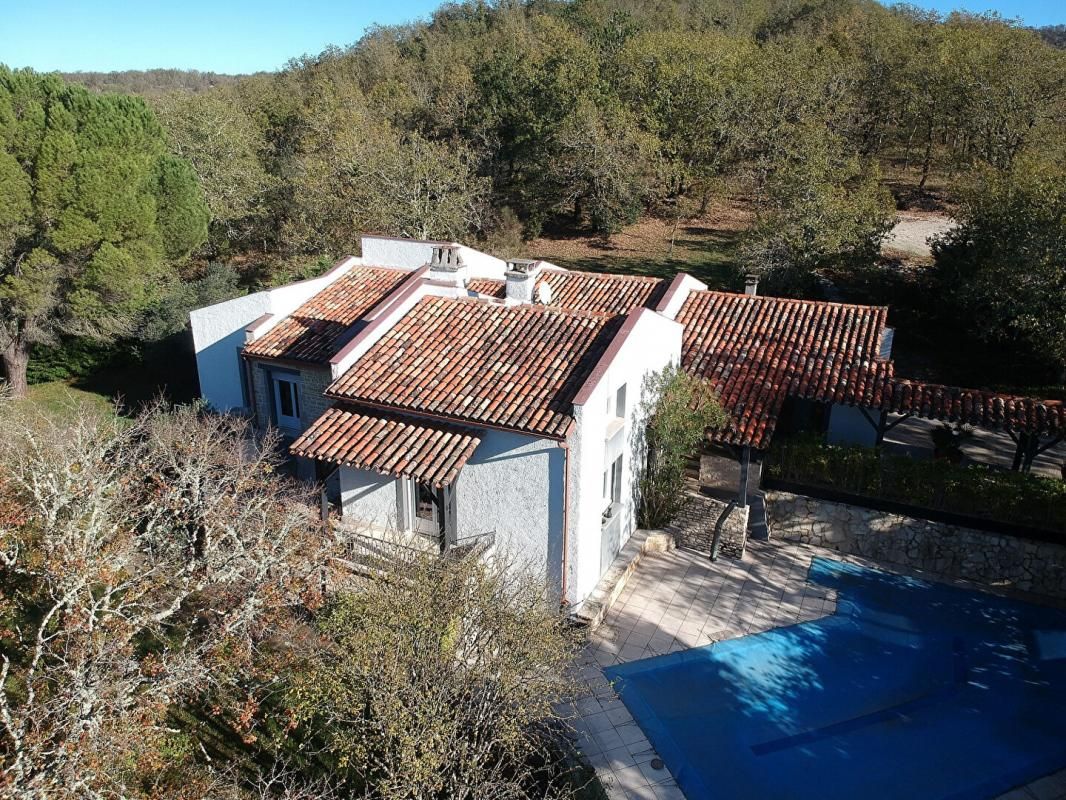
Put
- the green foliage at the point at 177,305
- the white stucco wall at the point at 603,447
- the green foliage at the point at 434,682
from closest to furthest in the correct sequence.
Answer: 1. the green foliage at the point at 434,682
2. the white stucco wall at the point at 603,447
3. the green foliage at the point at 177,305

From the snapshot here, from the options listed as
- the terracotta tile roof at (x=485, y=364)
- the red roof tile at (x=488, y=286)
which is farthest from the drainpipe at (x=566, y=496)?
the red roof tile at (x=488, y=286)

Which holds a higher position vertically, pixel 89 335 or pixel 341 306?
pixel 341 306

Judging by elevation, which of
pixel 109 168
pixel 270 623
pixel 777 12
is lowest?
pixel 270 623

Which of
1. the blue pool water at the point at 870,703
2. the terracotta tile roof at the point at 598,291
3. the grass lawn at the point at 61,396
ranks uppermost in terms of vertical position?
the terracotta tile roof at the point at 598,291

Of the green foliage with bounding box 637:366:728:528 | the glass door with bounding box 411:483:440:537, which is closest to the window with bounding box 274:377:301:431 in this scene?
the glass door with bounding box 411:483:440:537

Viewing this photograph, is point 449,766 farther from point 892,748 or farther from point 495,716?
point 892,748

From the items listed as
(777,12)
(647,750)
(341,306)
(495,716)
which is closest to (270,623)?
(495,716)

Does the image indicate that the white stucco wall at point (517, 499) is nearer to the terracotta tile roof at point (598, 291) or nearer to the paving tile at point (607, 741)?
the paving tile at point (607, 741)
